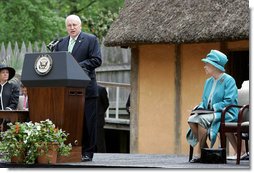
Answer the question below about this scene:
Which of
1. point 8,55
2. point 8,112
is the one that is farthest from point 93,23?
point 8,112

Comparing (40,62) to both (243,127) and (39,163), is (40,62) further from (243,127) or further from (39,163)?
(243,127)

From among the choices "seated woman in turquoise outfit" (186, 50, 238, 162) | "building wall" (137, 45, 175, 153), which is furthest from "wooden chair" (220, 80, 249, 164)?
"building wall" (137, 45, 175, 153)

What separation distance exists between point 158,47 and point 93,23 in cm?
1159

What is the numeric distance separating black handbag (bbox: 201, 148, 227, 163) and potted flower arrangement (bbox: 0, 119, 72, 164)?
3.95 feet

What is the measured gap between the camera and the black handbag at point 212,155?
9297 millimetres

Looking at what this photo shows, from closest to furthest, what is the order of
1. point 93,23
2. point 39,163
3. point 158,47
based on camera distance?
1. point 39,163
2. point 158,47
3. point 93,23

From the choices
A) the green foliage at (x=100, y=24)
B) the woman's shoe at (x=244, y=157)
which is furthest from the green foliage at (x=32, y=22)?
the woman's shoe at (x=244, y=157)

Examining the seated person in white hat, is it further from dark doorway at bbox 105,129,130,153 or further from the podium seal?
dark doorway at bbox 105,129,130,153

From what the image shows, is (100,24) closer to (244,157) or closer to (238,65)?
(238,65)

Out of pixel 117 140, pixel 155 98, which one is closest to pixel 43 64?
pixel 155 98

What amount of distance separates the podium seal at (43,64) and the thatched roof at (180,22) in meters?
4.54

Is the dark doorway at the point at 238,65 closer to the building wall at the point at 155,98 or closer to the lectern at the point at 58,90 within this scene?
the building wall at the point at 155,98

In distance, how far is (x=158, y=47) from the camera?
14828mm

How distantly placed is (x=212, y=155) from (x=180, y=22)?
17.0ft
